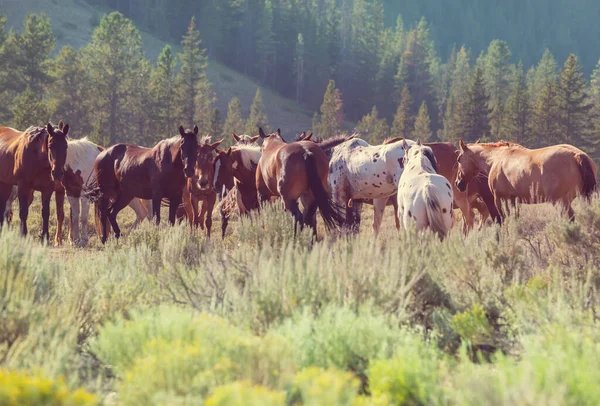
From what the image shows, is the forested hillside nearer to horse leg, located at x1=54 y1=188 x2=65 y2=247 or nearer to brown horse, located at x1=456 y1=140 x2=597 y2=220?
brown horse, located at x1=456 y1=140 x2=597 y2=220

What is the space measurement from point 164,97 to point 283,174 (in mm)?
45116

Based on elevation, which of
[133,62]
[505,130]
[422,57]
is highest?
[422,57]

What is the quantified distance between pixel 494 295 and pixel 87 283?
3742 millimetres

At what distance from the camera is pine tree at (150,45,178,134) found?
5303cm

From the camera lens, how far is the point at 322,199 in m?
10.2

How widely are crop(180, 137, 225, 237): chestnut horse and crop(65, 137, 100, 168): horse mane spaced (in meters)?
2.29

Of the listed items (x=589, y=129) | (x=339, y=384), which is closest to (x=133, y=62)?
(x=589, y=129)

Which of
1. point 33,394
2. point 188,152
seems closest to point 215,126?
point 188,152

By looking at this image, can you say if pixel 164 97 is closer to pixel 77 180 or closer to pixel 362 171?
pixel 77 180

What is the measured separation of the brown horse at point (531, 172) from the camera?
10695 millimetres

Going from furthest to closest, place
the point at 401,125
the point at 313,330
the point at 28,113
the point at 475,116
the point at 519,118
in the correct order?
the point at 401,125, the point at 519,118, the point at 475,116, the point at 28,113, the point at 313,330

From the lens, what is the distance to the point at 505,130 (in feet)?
168

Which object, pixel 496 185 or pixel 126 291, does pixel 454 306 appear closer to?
pixel 126 291

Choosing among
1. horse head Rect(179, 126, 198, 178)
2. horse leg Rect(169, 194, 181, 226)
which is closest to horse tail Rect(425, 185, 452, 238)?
horse head Rect(179, 126, 198, 178)
